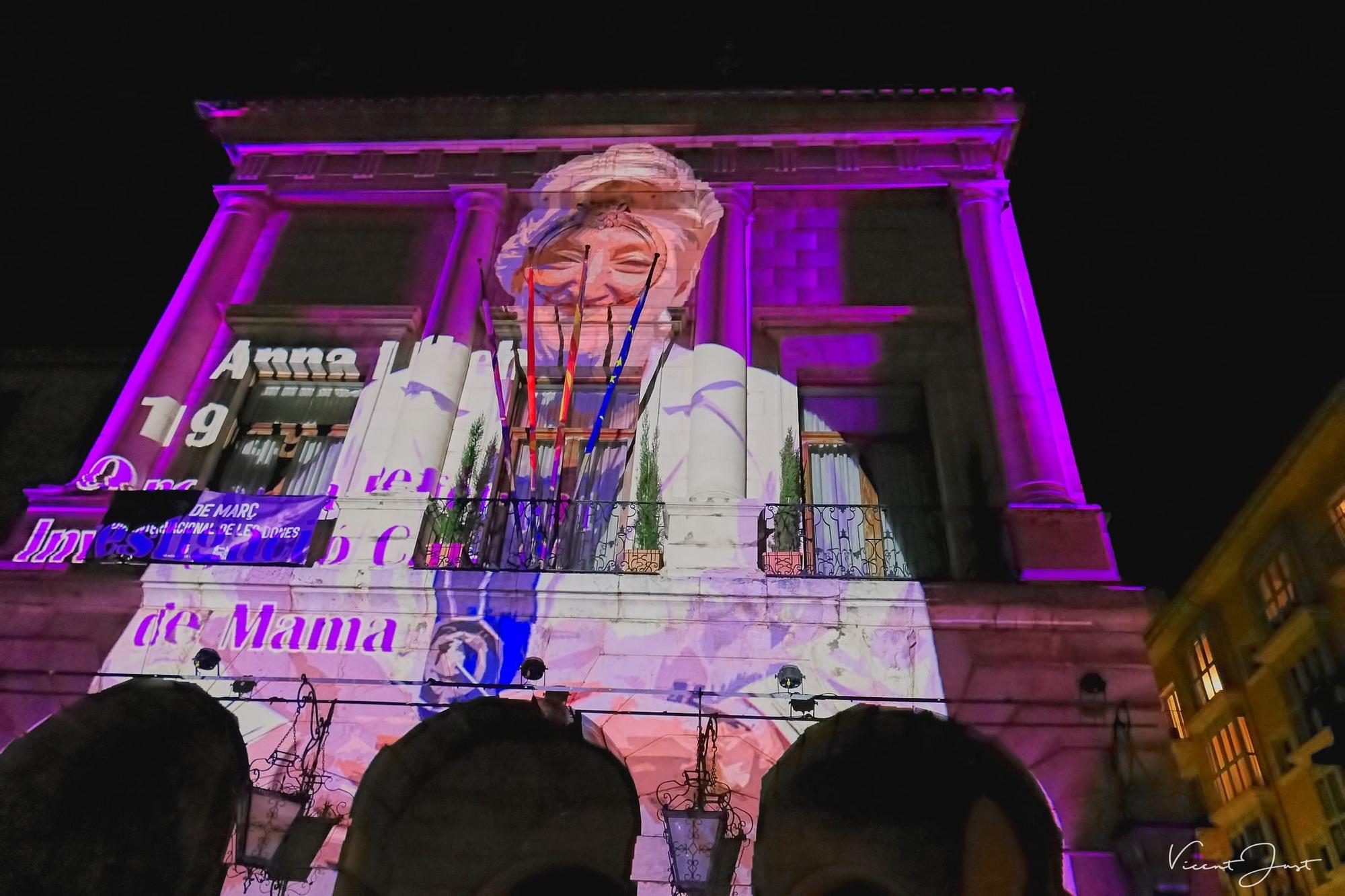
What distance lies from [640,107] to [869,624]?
8318mm

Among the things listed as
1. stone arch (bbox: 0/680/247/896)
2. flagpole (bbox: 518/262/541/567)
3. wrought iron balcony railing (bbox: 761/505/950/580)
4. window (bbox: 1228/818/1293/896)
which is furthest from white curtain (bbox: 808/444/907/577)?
window (bbox: 1228/818/1293/896)

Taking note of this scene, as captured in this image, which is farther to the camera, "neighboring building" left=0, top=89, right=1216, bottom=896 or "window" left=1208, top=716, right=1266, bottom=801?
"window" left=1208, top=716, right=1266, bottom=801

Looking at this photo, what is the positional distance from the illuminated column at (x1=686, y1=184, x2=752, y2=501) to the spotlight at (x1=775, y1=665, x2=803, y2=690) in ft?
6.31

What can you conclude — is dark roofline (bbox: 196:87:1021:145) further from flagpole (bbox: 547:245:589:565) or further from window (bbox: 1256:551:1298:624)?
window (bbox: 1256:551:1298:624)

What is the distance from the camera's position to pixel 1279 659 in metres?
13.7

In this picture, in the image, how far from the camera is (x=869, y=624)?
24.8 ft

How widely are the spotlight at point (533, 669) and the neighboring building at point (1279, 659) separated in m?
7.66

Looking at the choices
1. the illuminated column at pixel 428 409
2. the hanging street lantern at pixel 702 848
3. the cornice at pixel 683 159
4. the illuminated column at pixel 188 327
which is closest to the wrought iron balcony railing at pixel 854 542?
the hanging street lantern at pixel 702 848

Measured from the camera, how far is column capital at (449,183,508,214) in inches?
463

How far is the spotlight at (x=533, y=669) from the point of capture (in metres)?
7.44

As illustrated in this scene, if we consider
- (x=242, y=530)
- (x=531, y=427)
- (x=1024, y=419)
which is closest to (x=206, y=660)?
(x=242, y=530)

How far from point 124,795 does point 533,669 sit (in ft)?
13.3

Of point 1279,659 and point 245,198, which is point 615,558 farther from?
point 1279,659

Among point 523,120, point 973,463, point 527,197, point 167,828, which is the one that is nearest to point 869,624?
point 973,463
